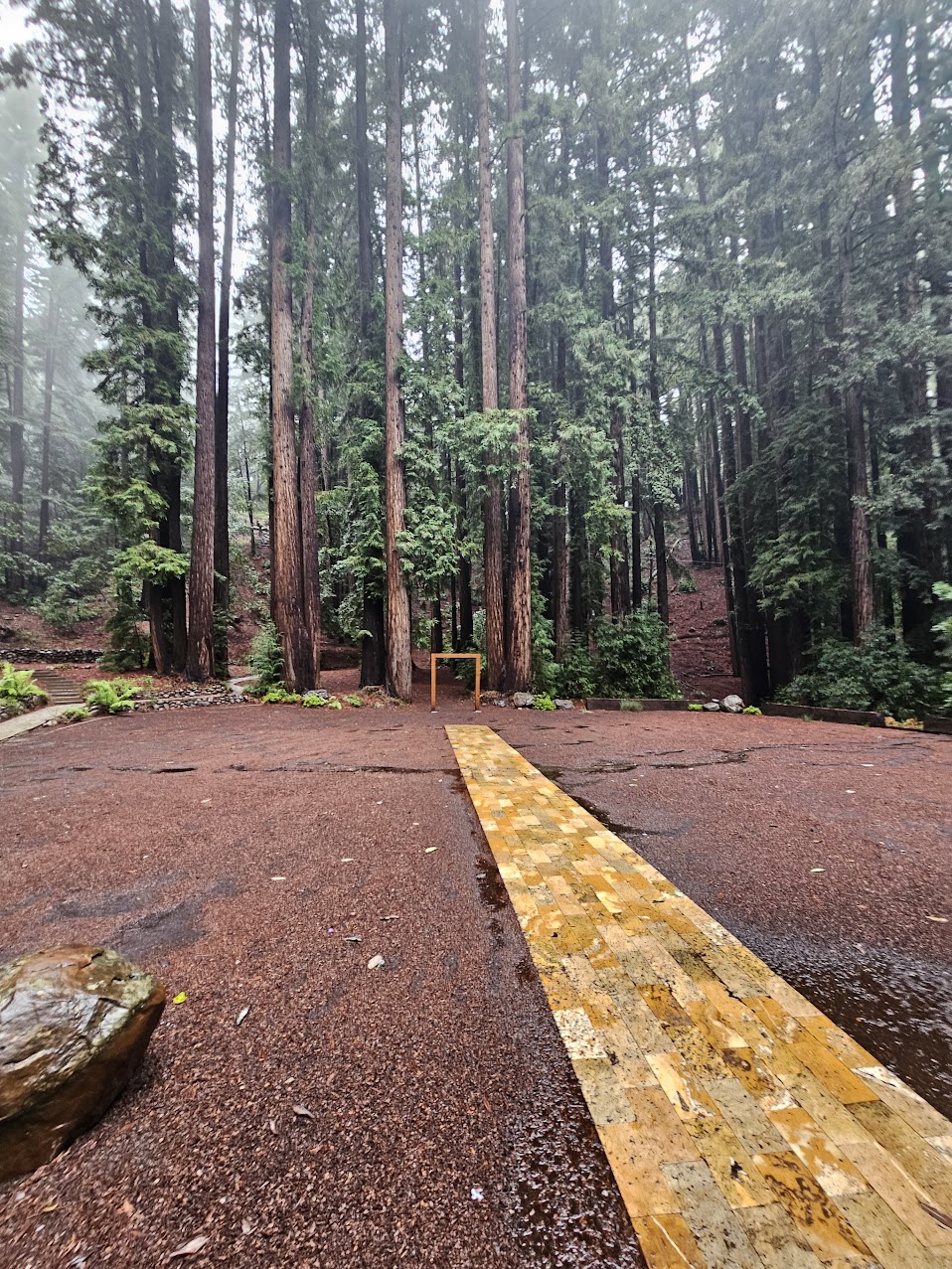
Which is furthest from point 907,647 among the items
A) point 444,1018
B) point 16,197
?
point 16,197

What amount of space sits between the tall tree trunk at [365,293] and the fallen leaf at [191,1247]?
35.6 ft

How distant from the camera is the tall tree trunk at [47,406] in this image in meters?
22.0

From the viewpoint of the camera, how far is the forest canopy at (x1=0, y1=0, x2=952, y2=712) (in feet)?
32.5

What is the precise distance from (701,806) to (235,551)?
768 inches

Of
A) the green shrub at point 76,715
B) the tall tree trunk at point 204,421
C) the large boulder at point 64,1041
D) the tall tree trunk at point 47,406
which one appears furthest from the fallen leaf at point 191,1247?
the tall tree trunk at point 47,406

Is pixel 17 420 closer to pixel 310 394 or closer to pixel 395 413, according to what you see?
pixel 310 394

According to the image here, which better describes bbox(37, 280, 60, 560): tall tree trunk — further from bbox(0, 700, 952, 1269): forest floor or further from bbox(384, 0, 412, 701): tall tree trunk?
bbox(0, 700, 952, 1269): forest floor

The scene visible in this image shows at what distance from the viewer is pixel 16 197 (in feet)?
77.5

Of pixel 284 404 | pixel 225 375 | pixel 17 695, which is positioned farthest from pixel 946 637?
pixel 225 375

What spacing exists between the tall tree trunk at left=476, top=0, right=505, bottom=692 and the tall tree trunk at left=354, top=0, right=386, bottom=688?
8.90 feet

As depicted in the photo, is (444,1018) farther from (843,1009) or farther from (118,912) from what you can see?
(118,912)

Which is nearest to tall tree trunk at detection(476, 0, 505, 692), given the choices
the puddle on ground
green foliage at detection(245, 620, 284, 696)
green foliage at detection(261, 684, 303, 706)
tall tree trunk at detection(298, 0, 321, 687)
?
tall tree trunk at detection(298, 0, 321, 687)

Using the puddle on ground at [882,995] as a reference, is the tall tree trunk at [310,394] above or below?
above

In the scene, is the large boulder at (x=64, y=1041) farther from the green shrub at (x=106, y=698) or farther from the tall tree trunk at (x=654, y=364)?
the tall tree trunk at (x=654, y=364)
